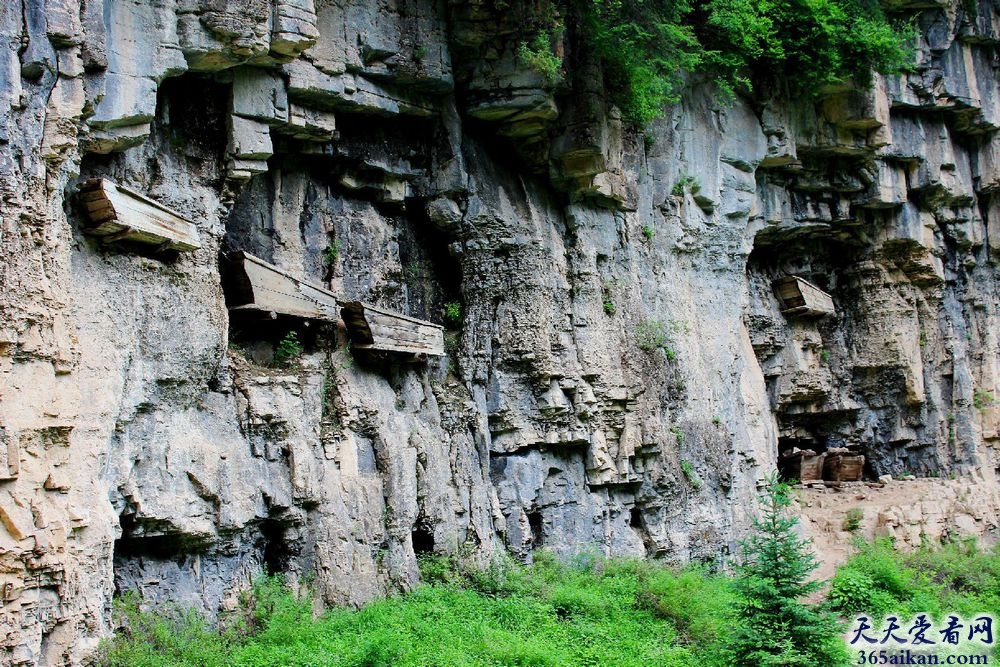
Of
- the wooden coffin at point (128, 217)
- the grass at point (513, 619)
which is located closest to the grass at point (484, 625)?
the grass at point (513, 619)

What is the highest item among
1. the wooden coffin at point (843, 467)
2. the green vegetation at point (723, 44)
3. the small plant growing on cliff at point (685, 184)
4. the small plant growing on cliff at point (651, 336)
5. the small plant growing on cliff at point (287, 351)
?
the green vegetation at point (723, 44)

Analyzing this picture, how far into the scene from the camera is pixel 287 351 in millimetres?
12820

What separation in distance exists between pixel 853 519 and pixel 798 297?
536 cm

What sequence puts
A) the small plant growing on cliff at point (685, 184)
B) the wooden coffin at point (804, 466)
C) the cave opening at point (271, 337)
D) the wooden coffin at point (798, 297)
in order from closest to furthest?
the cave opening at point (271, 337) → the small plant growing on cliff at point (685, 184) → the wooden coffin at point (798, 297) → the wooden coffin at point (804, 466)

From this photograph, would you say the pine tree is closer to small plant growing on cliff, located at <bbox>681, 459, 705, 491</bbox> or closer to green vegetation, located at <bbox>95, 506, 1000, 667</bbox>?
green vegetation, located at <bbox>95, 506, 1000, 667</bbox>

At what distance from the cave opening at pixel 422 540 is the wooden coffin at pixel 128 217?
17.4 ft

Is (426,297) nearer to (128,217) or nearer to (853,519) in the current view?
(128,217)

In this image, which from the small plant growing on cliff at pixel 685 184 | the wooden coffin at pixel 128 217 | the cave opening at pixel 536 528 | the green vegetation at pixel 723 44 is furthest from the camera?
the small plant growing on cliff at pixel 685 184

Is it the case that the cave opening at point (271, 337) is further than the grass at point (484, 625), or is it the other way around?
the cave opening at point (271, 337)

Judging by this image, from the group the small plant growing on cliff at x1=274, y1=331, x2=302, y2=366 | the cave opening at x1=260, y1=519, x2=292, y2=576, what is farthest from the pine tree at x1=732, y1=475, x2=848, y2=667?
the small plant growing on cliff at x1=274, y1=331, x2=302, y2=366

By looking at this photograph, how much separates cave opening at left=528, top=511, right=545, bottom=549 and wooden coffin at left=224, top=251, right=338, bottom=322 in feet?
16.3

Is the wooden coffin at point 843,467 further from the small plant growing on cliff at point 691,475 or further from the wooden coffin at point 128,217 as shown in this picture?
the wooden coffin at point 128,217

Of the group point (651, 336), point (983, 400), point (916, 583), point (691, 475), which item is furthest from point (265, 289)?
point (983, 400)

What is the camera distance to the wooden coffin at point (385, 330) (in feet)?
44.1
